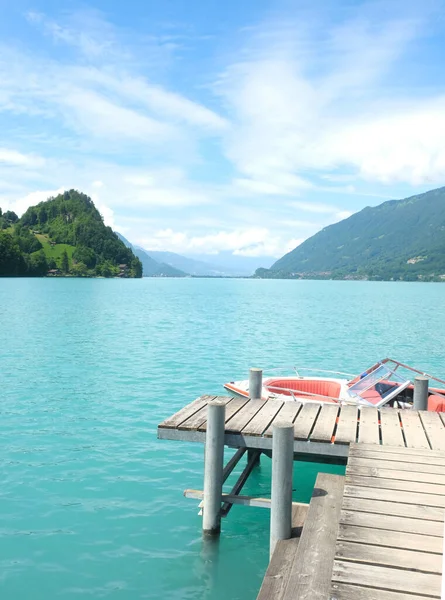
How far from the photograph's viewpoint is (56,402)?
746 inches

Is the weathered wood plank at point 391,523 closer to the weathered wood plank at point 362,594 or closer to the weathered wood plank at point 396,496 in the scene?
the weathered wood plank at point 396,496

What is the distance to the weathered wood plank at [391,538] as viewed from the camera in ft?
17.3

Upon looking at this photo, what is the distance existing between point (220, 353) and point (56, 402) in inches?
546

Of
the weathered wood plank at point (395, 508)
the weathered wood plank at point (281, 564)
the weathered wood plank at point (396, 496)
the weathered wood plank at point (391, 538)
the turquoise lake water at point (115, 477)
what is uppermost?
the weathered wood plank at point (396, 496)

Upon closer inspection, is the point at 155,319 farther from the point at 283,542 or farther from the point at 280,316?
the point at 283,542

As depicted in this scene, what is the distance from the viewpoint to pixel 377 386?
13047 mm

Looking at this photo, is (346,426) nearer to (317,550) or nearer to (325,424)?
(325,424)

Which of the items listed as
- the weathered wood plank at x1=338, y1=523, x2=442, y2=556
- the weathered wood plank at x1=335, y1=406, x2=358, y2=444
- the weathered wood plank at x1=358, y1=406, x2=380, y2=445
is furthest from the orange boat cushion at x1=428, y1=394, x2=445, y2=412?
the weathered wood plank at x1=338, y1=523, x2=442, y2=556

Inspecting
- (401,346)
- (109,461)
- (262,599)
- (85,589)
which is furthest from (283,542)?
(401,346)

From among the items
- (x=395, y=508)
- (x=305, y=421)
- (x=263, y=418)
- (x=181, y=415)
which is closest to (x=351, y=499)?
(x=395, y=508)

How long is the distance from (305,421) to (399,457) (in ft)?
6.12

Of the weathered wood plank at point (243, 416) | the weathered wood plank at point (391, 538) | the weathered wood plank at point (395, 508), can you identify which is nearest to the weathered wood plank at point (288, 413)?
the weathered wood plank at point (243, 416)

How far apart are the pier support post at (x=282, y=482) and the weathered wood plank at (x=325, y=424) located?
1112mm

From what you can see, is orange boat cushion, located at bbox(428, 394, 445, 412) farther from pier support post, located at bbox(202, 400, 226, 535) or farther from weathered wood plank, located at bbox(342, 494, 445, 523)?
weathered wood plank, located at bbox(342, 494, 445, 523)
